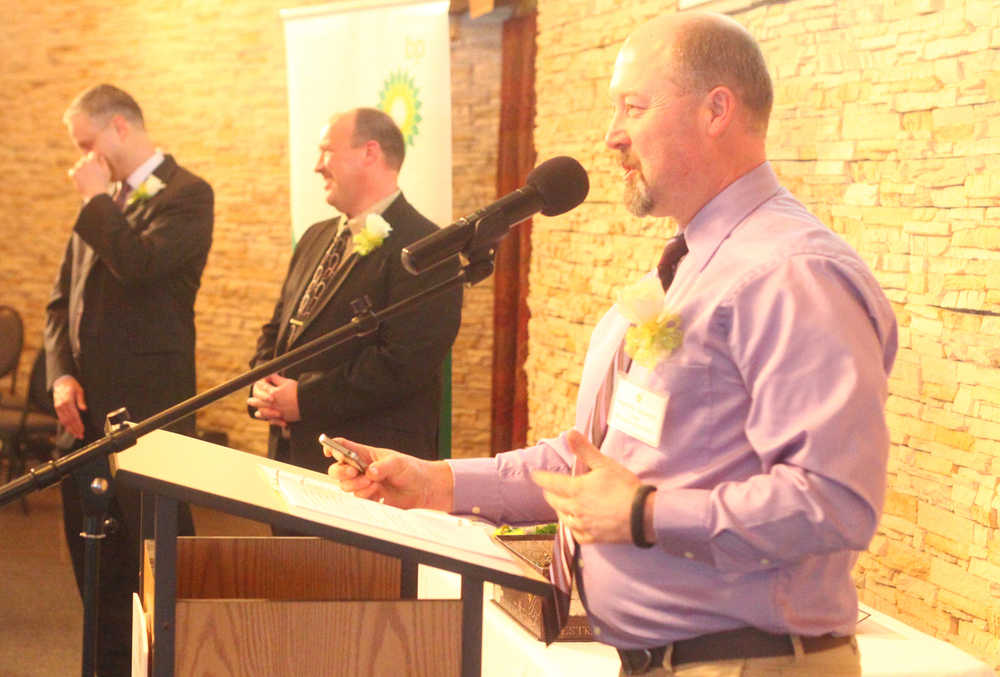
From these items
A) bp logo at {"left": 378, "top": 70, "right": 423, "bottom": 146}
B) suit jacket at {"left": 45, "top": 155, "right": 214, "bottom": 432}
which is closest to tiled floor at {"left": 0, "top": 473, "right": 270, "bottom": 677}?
suit jacket at {"left": 45, "top": 155, "right": 214, "bottom": 432}

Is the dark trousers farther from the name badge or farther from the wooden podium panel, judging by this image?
the name badge

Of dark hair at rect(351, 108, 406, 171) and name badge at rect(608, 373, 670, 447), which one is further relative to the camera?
dark hair at rect(351, 108, 406, 171)

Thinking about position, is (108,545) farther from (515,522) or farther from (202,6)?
(202,6)

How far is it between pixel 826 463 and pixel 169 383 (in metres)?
2.95

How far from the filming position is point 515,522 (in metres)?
1.77

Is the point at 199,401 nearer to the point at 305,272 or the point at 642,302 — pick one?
the point at 642,302

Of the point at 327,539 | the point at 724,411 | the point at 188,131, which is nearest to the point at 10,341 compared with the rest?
the point at 188,131

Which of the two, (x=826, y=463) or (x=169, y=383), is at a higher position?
(x=826, y=463)

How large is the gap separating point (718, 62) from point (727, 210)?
0.63 ft

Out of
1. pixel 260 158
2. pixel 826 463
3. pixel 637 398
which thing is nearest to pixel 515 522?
pixel 637 398

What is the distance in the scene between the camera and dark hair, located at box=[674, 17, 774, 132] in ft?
4.89

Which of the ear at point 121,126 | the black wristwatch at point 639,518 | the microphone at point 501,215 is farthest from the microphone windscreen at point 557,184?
the ear at point 121,126

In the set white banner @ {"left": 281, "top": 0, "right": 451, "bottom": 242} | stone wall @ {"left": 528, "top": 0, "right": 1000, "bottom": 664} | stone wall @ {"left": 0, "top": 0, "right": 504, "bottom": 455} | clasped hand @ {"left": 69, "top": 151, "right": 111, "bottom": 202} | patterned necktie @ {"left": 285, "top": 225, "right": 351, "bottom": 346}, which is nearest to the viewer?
stone wall @ {"left": 528, "top": 0, "right": 1000, "bottom": 664}

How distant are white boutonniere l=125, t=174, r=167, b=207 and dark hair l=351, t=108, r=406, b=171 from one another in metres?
0.83
